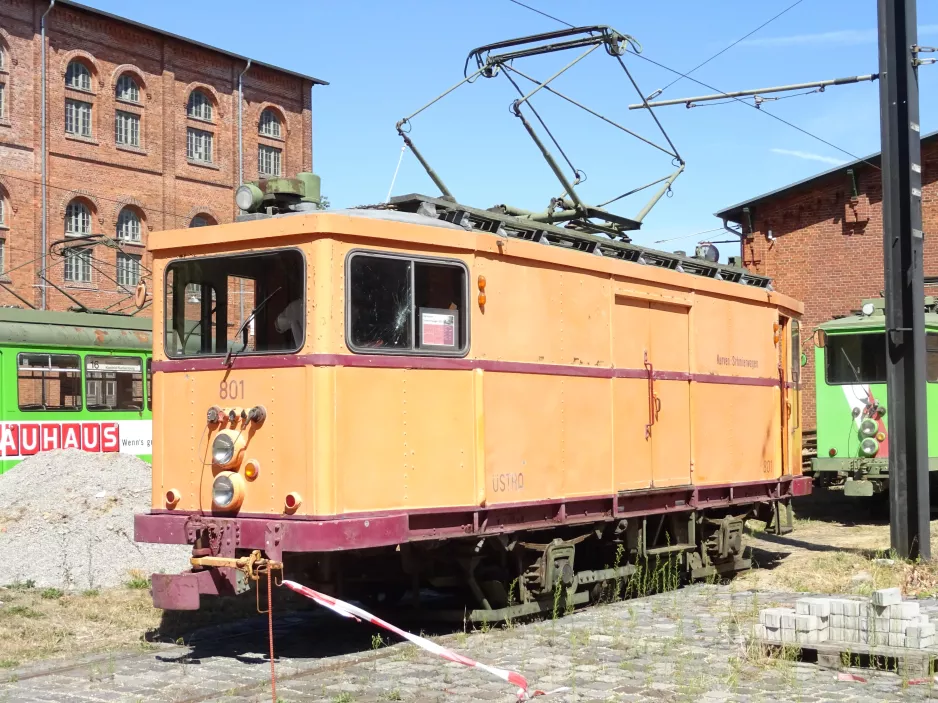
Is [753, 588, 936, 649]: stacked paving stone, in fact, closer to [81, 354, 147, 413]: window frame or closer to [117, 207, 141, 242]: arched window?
[81, 354, 147, 413]: window frame

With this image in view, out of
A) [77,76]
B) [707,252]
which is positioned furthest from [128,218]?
[707,252]

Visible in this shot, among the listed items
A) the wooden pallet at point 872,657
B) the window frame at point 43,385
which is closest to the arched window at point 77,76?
the window frame at point 43,385

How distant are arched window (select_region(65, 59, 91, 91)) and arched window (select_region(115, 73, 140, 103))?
1140 mm

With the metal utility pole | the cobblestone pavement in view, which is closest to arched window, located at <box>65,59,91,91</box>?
the metal utility pole

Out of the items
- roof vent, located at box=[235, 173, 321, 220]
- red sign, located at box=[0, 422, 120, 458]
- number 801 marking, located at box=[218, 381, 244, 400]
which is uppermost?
roof vent, located at box=[235, 173, 321, 220]

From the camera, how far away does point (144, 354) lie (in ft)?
67.8

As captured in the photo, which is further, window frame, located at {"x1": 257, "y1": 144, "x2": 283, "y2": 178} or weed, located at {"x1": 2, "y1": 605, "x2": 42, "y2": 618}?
window frame, located at {"x1": 257, "y1": 144, "x2": 283, "y2": 178}

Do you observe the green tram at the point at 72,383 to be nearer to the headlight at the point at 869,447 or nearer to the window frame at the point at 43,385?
the window frame at the point at 43,385

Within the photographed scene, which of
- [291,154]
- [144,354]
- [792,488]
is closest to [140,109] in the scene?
[291,154]

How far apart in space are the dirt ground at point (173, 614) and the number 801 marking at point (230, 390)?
2.10m

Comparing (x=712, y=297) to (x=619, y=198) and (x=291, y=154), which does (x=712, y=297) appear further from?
(x=291, y=154)

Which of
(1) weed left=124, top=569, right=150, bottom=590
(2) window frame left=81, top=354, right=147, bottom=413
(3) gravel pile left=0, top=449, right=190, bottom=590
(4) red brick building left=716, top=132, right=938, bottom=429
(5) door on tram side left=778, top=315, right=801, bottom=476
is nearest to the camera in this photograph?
(1) weed left=124, top=569, right=150, bottom=590

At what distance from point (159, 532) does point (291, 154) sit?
125 ft

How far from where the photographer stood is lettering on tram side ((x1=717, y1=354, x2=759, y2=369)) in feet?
42.5
